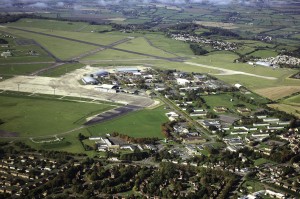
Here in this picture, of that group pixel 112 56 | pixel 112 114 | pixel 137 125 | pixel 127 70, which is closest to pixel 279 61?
pixel 127 70

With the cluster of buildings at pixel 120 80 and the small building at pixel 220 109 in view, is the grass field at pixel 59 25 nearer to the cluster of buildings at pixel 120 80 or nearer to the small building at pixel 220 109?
the cluster of buildings at pixel 120 80

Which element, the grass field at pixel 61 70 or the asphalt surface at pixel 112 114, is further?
the grass field at pixel 61 70

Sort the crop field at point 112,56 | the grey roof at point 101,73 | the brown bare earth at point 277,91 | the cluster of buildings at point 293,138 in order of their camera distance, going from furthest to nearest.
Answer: the crop field at point 112,56, the grey roof at point 101,73, the brown bare earth at point 277,91, the cluster of buildings at point 293,138

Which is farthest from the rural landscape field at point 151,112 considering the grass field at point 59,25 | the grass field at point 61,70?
the grass field at point 59,25

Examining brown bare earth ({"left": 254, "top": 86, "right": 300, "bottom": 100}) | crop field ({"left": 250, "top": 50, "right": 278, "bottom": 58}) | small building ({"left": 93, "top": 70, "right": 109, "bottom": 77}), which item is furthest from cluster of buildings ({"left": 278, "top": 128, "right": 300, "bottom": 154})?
crop field ({"left": 250, "top": 50, "right": 278, "bottom": 58})

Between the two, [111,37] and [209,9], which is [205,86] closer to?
[111,37]
